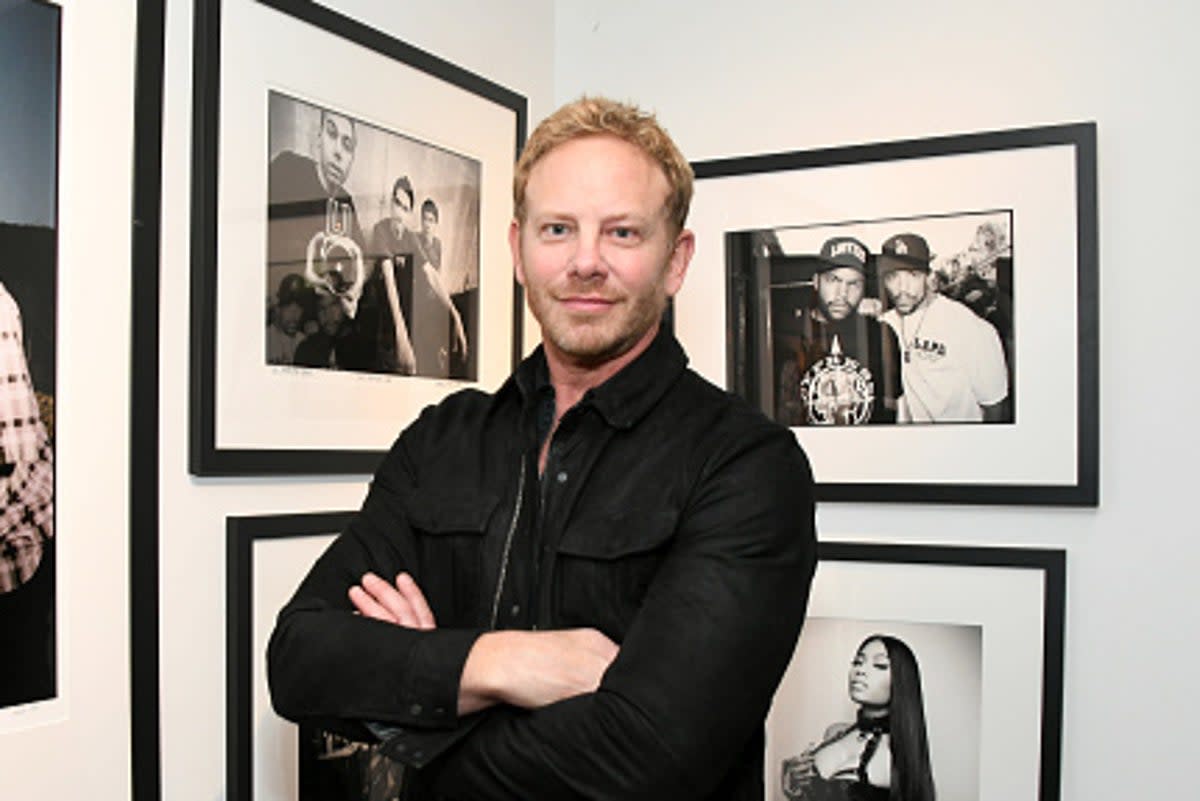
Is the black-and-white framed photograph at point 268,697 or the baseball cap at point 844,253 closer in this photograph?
the black-and-white framed photograph at point 268,697

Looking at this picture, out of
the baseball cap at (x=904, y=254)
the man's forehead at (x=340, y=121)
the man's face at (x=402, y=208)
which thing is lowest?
the baseball cap at (x=904, y=254)

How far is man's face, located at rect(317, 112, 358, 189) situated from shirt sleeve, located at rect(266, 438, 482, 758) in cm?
71

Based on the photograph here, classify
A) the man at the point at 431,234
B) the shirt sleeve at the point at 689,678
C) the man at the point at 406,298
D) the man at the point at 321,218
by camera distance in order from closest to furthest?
the shirt sleeve at the point at 689,678
the man at the point at 321,218
the man at the point at 406,298
the man at the point at 431,234

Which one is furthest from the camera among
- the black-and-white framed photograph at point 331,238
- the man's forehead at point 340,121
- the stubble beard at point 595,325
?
the man's forehead at point 340,121

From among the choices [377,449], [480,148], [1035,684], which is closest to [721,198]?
[480,148]

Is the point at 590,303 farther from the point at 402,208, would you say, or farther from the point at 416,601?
the point at 402,208

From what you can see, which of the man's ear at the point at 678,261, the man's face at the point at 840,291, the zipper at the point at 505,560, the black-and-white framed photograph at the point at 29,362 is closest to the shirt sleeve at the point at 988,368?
the man's face at the point at 840,291

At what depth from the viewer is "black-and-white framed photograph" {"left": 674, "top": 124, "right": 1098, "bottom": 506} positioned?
2127 mm

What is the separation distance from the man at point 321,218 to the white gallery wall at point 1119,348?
96 centimetres

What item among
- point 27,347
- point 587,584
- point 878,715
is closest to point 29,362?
point 27,347

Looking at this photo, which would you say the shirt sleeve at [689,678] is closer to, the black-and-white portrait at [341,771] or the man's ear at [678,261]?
the man's ear at [678,261]

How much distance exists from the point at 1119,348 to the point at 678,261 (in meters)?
0.87

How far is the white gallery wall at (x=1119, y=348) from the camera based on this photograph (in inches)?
80.5

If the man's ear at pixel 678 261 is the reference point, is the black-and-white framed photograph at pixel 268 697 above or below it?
below
